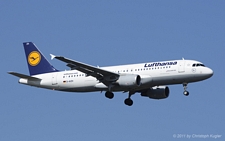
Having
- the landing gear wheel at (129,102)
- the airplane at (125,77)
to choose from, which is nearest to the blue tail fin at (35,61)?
Result: the airplane at (125,77)

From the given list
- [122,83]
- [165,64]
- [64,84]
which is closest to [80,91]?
[64,84]

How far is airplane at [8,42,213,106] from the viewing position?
55.8 metres

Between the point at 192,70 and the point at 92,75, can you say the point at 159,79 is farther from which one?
the point at 92,75

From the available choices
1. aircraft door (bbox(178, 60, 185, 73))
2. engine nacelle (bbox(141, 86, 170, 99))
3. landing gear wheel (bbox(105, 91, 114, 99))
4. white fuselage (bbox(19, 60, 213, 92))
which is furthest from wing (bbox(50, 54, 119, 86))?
aircraft door (bbox(178, 60, 185, 73))

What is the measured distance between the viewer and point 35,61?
6531cm

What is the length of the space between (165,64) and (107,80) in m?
6.09

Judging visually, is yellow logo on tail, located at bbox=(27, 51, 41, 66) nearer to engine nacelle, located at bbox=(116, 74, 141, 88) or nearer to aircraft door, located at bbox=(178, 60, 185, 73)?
engine nacelle, located at bbox=(116, 74, 141, 88)

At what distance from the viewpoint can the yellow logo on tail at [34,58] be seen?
65188mm

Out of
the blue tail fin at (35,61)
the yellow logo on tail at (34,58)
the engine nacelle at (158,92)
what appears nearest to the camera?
the engine nacelle at (158,92)

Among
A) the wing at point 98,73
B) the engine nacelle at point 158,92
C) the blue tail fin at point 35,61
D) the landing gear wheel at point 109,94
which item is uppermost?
the blue tail fin at point 35,61

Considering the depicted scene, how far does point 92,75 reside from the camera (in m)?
57.7

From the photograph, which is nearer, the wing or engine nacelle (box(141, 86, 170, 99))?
the wing

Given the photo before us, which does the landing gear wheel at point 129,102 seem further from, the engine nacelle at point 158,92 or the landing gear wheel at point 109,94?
the landing gear wheel at point 109,94

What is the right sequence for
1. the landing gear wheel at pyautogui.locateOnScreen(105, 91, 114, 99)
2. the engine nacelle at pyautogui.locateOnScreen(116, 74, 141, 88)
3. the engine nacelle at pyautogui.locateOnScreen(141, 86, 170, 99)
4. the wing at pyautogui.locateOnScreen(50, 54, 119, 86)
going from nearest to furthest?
the wing at pyautogui.locateOnScreen(50, 54, 119, 86)
the engine nacelle at pyautogui.locateOnScreen(116, 74, 141, 88)
the landing gear wheel at pyautogui.locateOnScreen(105, 91, 114, 99)
the engine nacelle at pyautogui.locateOnScreen(141, 86, 170, 99)
